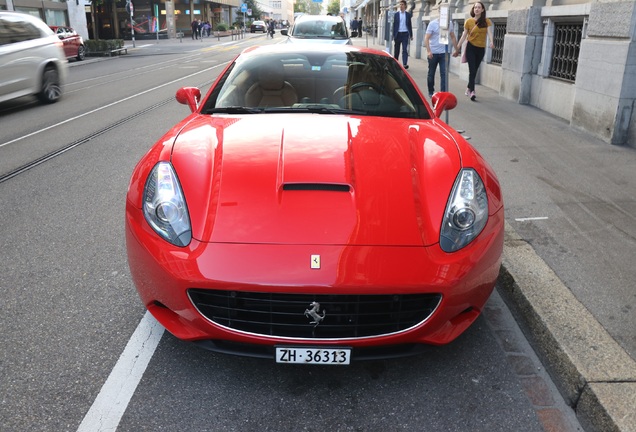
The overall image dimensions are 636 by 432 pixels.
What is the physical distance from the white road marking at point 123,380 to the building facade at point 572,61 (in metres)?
6.68

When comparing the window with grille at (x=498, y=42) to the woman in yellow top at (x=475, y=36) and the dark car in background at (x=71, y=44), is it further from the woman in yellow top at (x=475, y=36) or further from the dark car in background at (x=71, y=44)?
the dark car in background at (x=71, y=44)

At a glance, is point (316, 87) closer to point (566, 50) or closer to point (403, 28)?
point (566, 50)

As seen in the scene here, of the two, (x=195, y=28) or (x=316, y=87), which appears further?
(x=195, y=28)

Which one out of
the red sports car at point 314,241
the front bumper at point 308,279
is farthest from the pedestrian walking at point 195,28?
the front bumper at point 308,279

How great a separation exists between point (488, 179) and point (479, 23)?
8995 millimetres

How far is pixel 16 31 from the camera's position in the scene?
37.6 feet

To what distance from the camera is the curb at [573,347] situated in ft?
7.98

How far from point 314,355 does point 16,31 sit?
38.0ft

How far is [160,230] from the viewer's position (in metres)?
2.72

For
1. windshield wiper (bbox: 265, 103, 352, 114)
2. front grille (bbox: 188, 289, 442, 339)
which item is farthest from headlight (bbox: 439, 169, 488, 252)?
windshield wiper (bbox: 265, 103, 352, 114)

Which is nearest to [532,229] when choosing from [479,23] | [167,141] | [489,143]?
[167,141]

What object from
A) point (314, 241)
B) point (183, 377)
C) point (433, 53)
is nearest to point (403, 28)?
point (433, 53)

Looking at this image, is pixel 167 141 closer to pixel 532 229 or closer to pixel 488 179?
pixel 488 179

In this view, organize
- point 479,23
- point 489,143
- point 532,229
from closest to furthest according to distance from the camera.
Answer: point 532,229
point 489,143
point 479,23
